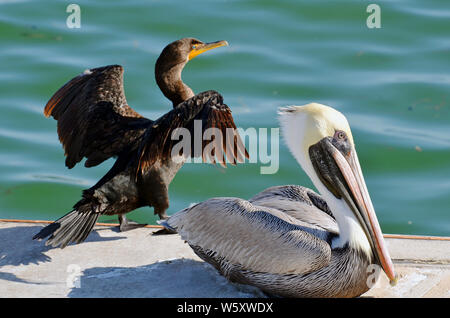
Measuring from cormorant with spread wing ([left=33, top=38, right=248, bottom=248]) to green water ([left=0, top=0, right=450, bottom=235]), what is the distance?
1.27 m

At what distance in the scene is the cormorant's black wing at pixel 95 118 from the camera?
17.0 ft

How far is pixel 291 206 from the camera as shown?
4176 mm

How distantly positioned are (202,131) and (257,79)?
3.82m

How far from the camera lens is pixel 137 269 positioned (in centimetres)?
432

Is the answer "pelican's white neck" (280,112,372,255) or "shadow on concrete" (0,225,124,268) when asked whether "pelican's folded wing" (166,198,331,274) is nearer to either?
"pelican's white neck" (280,112,372,255)

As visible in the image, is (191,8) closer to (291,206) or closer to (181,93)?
(181,93)

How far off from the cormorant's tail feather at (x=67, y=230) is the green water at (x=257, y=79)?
1.77 metres

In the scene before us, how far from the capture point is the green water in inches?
267

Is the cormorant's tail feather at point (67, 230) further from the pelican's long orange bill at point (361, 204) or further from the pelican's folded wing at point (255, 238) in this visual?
the pelican's long orange bill at point (361, 204)

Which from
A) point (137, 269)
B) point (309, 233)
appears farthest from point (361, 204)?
point (137, 269)

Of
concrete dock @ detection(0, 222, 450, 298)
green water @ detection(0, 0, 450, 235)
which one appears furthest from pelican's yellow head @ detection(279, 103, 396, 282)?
green water @ detection(0, 0, 450, 235)

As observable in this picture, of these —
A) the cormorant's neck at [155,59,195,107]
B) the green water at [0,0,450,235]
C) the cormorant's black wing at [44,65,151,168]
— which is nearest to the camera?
the cormorant's black wing at [44,65,151,168]

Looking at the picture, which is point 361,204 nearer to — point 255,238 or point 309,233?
point 309,233

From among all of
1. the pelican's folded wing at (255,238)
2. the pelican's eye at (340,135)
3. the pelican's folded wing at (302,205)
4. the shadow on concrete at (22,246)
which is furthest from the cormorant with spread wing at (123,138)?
the pelican's eye at (340,135)
